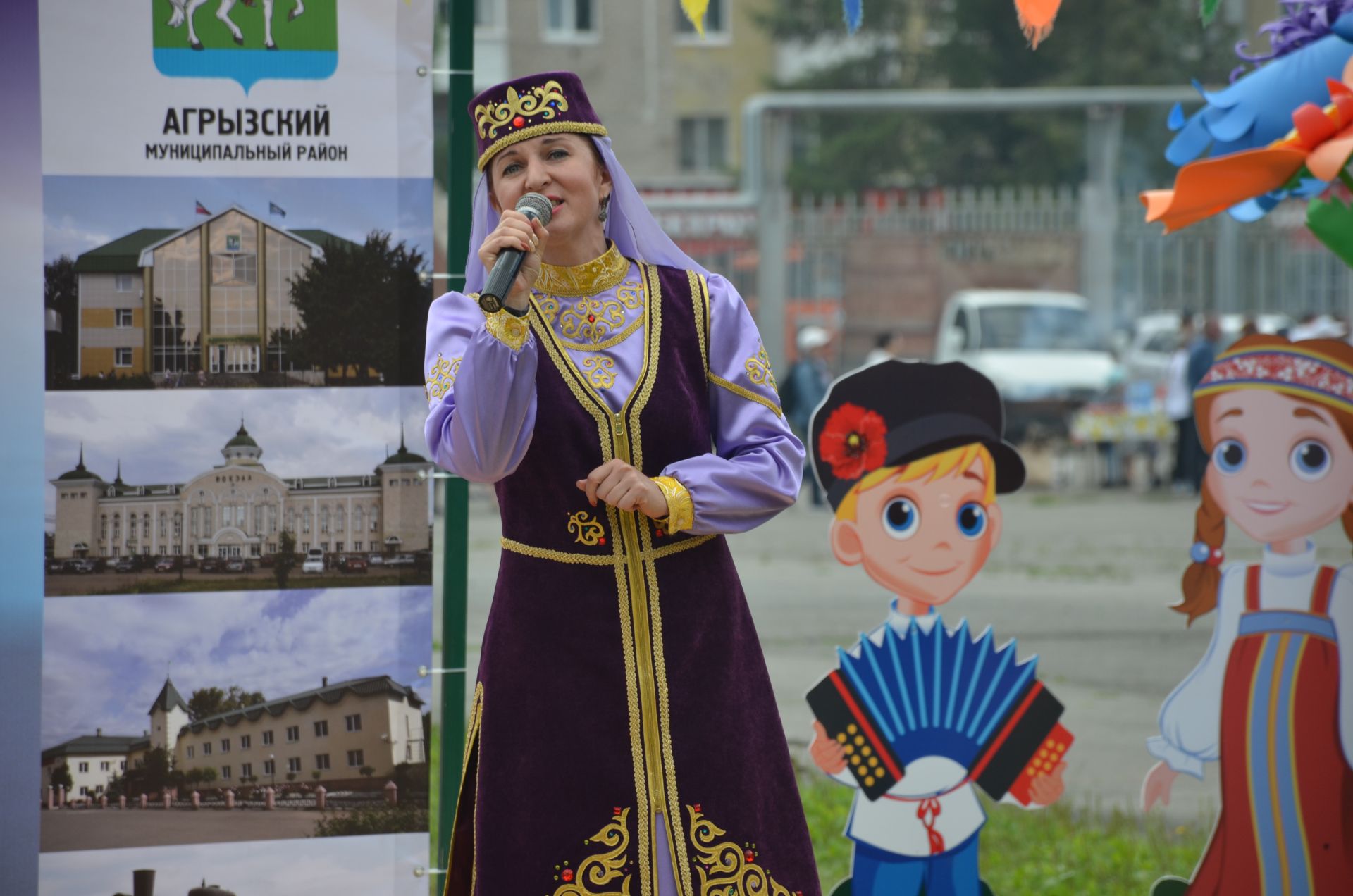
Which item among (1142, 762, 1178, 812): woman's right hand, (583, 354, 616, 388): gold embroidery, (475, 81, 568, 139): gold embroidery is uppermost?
(475, 81, 568, 139): gold embroidery

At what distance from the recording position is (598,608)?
2.51 m

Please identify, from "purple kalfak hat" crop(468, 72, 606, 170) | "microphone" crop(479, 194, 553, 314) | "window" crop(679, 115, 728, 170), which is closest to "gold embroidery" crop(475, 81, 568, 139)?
Result: "purple kalfak hat" crop(468, 72, 606, 170)

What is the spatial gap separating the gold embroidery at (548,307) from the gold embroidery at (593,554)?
1.22ft

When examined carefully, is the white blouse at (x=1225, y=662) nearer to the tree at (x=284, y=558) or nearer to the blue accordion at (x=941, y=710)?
the blue accordion at (x=941, y=710)

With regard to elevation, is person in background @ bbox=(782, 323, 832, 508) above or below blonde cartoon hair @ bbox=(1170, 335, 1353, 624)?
above

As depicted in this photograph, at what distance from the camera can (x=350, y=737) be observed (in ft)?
10.9

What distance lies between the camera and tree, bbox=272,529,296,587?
10.8ft

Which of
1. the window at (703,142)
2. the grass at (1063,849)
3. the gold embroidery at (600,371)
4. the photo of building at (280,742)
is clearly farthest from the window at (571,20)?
the gold embroidery at (600,371)

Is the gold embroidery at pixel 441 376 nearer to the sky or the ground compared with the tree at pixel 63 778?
nearer to the sky

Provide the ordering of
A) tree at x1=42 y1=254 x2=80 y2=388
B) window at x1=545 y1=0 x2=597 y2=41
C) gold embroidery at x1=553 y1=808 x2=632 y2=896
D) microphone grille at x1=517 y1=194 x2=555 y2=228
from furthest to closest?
window at x1=545 y1=0 x2=597 y2=41 < tree at x1=42 y1=254 x2=80 y2=388 < gold embroidery at x1=553 y1=808 x2=632 y2=896 < microphone grille at x1=517 y1=194 x2=555 y2=228

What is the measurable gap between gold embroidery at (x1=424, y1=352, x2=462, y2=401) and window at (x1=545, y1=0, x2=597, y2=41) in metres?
25.5

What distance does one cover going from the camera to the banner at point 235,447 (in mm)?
3178

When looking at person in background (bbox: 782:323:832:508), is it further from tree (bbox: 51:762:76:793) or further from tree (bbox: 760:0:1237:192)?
tree (bbox: 760:0:1237:192)

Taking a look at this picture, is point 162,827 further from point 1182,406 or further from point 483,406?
point 1182,406
